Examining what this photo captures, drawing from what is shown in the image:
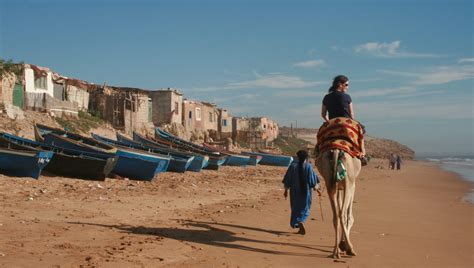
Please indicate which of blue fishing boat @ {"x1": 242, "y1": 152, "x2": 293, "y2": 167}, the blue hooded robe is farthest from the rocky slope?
the blue hooded robe

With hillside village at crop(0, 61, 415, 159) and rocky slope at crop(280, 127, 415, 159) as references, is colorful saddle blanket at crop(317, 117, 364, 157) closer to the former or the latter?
hillside village at crop(0, 61, 415, 159)

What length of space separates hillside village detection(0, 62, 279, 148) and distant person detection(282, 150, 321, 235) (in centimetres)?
2155

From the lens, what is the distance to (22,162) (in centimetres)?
1394

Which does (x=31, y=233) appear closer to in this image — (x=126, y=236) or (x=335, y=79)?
(x=126, y=236)

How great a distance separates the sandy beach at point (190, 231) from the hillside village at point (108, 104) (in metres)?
17.3

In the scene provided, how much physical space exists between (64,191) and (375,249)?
27.6ft

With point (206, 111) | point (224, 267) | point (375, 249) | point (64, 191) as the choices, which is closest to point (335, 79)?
point (375, 249)

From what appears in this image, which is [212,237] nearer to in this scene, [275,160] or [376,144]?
[275,160]

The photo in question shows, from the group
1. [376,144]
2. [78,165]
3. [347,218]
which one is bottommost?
[347,218]

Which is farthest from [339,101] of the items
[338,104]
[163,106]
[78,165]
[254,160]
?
[163,106]

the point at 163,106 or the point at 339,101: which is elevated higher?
the point at 163,106

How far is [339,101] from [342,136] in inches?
24.6

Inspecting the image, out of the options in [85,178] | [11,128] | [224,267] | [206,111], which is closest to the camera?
[224,267]

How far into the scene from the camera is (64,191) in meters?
12.9
